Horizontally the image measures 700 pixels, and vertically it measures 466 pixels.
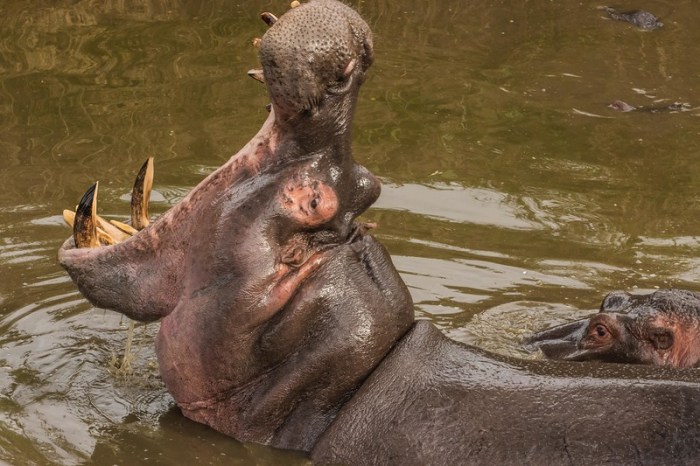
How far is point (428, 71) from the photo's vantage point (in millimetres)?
10234

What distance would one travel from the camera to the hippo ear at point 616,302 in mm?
5758

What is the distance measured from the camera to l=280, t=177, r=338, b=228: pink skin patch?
4305mm

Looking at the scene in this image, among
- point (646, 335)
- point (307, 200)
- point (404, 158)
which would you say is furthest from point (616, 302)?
point (404, 158)

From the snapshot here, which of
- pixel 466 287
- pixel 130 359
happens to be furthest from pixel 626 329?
pixel 130 359

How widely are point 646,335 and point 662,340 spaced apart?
71 millimetres

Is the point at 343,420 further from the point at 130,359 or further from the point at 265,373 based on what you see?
the point at 130,359

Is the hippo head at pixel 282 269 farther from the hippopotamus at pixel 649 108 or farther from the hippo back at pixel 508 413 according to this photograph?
the hippopotamus at pixel 649 108

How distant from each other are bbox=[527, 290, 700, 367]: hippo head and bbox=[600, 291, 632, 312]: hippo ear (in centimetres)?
9

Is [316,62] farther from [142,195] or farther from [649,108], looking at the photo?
[649,108]

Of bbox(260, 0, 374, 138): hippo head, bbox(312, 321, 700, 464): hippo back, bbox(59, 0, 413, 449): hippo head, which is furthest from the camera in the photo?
bbox(59, 0, 413, 449): hippo head

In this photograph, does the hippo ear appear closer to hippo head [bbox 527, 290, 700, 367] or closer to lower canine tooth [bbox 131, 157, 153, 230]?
hippo head [bbox 527, 290, 700, 367]

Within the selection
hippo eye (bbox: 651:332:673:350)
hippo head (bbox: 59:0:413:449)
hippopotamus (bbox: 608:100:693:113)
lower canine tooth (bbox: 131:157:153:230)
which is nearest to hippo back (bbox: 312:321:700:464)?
hippo head (bbox: 59:0:413:449)

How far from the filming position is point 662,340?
550 cm

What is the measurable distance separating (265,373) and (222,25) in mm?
6994
